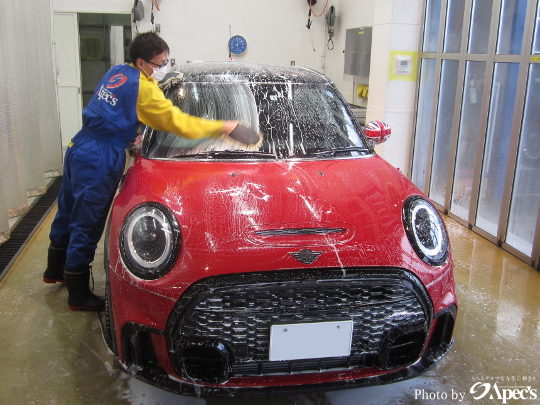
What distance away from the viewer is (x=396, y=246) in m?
1.75

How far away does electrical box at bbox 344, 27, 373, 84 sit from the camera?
582 centimetres

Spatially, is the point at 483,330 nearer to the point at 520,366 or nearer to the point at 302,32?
the point at 520,366

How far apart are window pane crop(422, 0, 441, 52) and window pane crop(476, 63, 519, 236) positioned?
1.12 metres

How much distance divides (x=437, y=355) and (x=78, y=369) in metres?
1.52

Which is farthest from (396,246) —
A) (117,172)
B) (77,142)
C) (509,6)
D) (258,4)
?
(258,4)

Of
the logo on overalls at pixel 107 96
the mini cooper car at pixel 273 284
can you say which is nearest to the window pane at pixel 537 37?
the mini cooper car at pixel 273 284

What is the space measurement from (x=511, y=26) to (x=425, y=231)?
262cm

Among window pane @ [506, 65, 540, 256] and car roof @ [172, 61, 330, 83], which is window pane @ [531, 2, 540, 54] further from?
car roof @ [172, 61, 330, 83]

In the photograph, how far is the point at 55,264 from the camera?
9.36 feet

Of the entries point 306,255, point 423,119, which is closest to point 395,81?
point 423,119

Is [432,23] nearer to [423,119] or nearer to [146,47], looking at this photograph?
[423,119]

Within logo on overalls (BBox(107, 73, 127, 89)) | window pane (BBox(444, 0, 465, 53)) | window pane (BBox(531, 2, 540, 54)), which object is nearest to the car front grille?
logo on overalls (BBox(107, 73, 127, 89))

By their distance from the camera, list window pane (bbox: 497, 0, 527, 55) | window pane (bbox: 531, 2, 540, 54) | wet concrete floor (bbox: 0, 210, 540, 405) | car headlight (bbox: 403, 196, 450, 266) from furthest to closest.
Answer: window pane (bbox: 497, 0, 527, 55) < window pane (bbox: 531, 2, 540, 54) < wet concrete floor (bbox: 0, 210, 540, 405) < car headlight (bbox: 403, 196, 450, 266)

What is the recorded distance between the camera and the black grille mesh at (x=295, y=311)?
1585 millimetres
